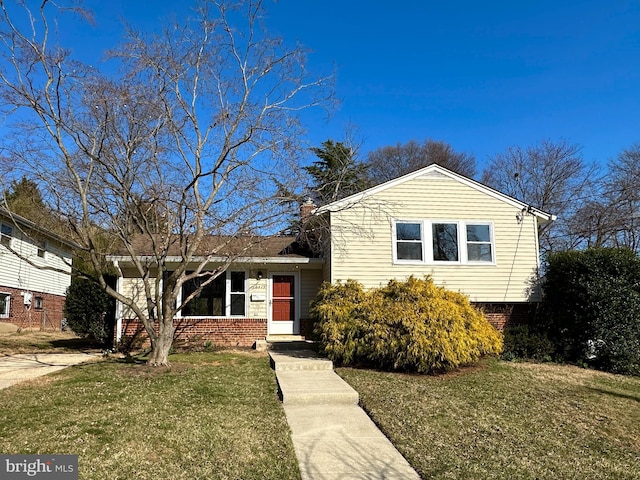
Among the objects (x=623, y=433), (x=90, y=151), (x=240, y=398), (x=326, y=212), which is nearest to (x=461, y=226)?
(x=326, y=212)

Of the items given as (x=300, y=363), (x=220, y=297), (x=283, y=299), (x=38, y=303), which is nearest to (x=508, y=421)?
(x=300, y=363)

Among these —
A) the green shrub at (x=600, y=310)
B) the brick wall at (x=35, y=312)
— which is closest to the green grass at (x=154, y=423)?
the green shrub at (x=600, y=310)

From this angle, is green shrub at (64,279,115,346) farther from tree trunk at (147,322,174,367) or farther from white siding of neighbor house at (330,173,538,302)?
white siding of neighbor house at (330,173,538,302)

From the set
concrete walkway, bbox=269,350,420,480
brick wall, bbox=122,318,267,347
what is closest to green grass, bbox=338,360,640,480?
concrete walkway, bbox=269,350,420,480

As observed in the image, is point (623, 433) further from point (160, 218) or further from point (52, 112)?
point (52, 112)

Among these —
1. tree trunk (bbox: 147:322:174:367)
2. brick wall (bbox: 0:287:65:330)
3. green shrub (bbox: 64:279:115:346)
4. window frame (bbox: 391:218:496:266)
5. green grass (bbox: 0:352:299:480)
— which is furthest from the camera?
brick wall (bbox: 0:287:65:330)

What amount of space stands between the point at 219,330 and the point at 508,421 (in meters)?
8.84

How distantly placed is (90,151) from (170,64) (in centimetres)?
228

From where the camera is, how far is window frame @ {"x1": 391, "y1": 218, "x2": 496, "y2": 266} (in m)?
13.5

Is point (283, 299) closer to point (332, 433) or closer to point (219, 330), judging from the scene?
point (219, 330)

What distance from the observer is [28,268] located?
21.8m

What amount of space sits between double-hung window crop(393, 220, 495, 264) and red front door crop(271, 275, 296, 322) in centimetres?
340

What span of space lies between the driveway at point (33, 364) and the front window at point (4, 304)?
8.76m

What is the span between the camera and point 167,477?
4422 millimetres
